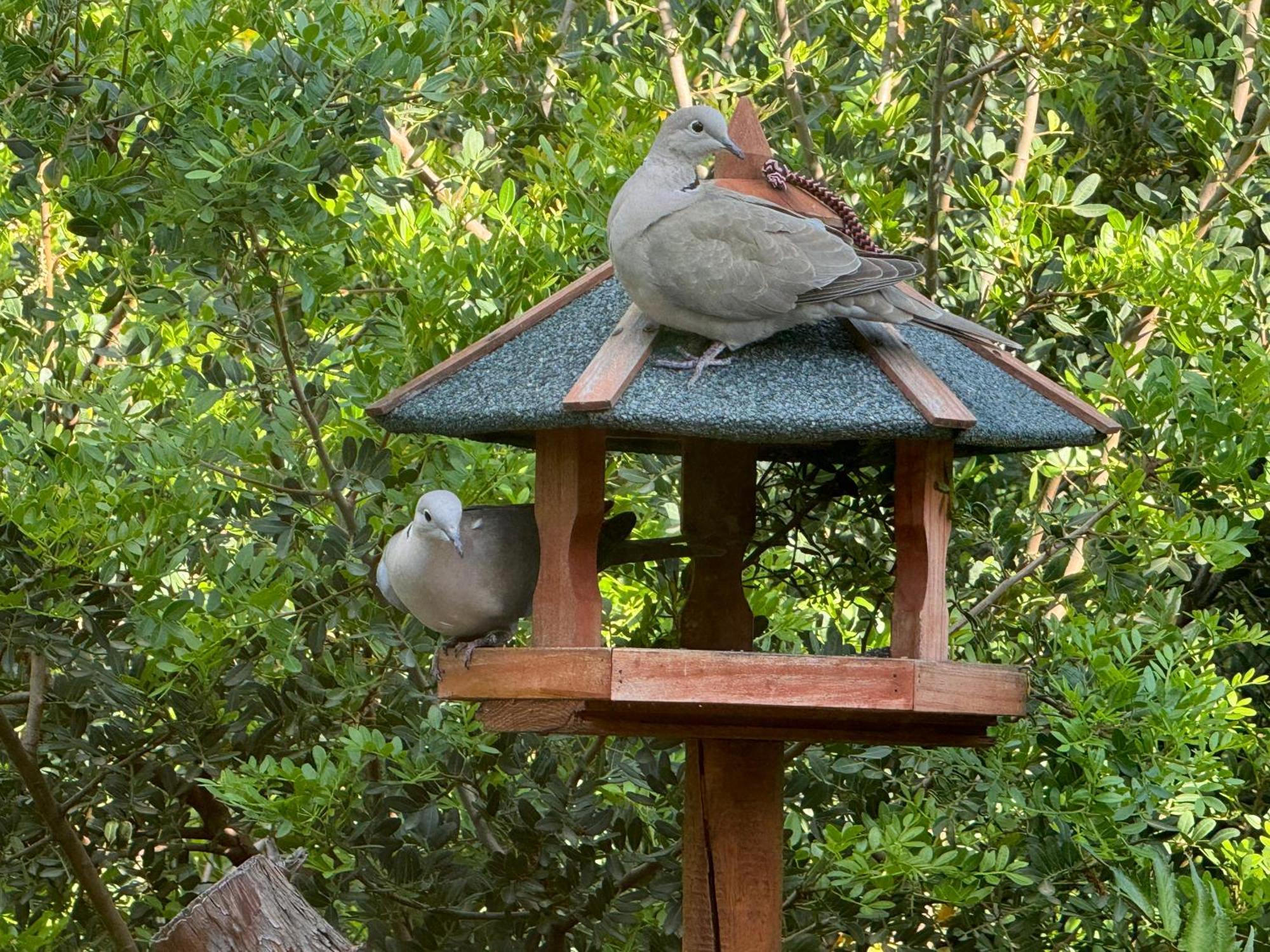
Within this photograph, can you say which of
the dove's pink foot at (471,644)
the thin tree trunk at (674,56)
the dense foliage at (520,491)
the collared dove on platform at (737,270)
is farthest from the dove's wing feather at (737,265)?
the thin tree trunk at (674,56)

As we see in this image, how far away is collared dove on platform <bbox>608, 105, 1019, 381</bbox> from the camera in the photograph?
10.0 feet

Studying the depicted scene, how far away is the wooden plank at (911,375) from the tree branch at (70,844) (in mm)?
2317

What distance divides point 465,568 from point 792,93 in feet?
6.58

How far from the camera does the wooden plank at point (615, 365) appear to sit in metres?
2.92

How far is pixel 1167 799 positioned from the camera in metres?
3.71

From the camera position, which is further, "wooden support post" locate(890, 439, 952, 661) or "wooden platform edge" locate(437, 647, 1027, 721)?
"wooden support post" locate(890, 439, 952, 661)

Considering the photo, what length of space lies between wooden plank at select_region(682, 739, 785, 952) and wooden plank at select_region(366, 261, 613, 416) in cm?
90

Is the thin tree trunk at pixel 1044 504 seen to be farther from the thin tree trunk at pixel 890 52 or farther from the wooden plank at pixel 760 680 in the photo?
the wooden plank at pixel 760 680

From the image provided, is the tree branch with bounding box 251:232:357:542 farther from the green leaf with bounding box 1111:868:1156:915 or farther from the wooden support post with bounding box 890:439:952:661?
the green leaf with bounding box 1111:868:1156:915

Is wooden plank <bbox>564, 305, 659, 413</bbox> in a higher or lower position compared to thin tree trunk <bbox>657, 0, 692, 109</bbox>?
lower

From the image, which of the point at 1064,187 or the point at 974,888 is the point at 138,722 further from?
the point at 1064,187

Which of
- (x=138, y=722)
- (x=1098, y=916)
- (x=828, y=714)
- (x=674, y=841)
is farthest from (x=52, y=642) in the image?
(x=1098, y=916)

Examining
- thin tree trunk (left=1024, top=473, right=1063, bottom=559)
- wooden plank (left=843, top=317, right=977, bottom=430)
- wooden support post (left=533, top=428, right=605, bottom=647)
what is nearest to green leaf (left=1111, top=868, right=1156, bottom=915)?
thin tree trunk (left=1024, top=473, right=1063, bottom=559)

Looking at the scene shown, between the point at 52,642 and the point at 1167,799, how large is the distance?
8.09 ft
